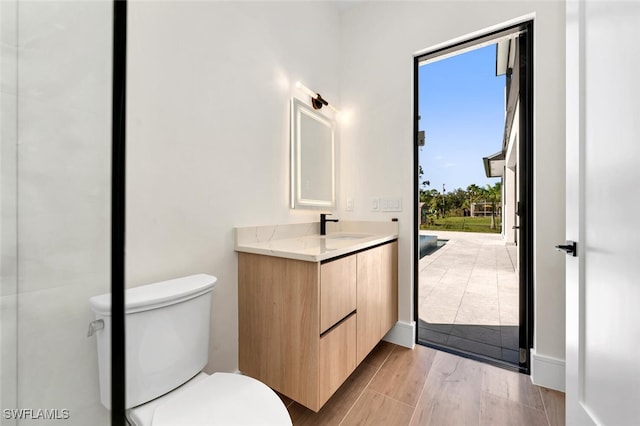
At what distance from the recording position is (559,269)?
1557 mm

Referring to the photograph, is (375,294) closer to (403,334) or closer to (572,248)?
(403,334)

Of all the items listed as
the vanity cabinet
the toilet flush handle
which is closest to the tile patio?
the vanity cabinet

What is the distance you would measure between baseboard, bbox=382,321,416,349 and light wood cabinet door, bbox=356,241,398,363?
0.07 metres

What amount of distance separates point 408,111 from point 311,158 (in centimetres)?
84

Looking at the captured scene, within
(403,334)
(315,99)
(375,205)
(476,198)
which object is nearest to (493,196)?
(476,198)

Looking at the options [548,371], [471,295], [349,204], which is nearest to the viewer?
[548,371]

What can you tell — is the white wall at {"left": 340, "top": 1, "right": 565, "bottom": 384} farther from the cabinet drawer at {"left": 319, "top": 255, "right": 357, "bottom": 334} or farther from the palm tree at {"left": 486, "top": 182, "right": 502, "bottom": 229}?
the cabinet drawer at {"left": 319, "top": 255, "right": 357, "bottom": 334}

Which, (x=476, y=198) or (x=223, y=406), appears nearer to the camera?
(x=223, y=406)

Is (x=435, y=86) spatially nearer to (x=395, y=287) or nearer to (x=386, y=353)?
(x=395, y=287)

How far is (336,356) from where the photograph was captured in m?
1.31

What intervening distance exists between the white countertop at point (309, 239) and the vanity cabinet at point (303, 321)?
0.14 ft

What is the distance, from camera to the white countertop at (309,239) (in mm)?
1276

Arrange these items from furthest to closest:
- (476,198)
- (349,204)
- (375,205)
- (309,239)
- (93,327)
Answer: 1. (349,204)
2. (375,205)
3. (476,198)
4. (309,239)
5. (93,327)

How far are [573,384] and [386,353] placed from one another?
1099mm
